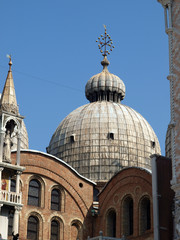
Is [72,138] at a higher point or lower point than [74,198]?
higher

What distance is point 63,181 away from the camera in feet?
145

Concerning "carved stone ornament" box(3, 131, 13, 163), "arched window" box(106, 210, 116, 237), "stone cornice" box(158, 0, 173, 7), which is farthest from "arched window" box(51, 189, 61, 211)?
"stone cornice" box(158, 0, 173, 7)

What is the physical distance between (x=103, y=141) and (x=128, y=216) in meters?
17.6

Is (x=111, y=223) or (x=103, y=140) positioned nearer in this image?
(x=111, y=223)

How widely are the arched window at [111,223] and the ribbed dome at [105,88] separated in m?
22.9

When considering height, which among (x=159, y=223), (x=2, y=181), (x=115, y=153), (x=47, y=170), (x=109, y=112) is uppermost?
(x=109, y=112)

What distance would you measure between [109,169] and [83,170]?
7.74 feet

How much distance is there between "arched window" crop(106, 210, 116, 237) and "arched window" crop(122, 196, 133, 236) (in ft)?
5.18

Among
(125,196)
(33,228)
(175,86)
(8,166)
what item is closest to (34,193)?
(33,228)

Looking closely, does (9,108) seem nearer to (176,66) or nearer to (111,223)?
(176,66)

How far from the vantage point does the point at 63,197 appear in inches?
1731

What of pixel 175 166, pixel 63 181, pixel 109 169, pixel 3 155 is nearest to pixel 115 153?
pixel 109 169

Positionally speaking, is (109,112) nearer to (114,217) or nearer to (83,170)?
(83,170)

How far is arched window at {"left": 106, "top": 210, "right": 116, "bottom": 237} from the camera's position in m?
42.6
